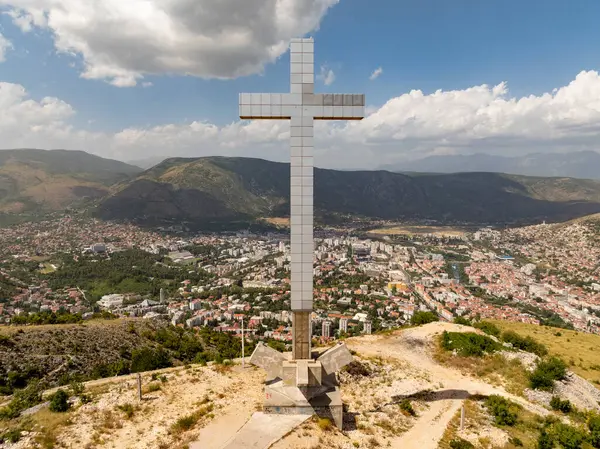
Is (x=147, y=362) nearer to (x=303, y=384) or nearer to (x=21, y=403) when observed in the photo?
(x=21, y=403)

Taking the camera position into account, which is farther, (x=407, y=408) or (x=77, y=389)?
(x=77, y=389)

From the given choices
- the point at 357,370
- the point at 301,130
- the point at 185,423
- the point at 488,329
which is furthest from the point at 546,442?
the point at 488,329

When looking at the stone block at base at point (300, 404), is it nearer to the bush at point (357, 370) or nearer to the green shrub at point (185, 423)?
the green shrub at point (185, 423)

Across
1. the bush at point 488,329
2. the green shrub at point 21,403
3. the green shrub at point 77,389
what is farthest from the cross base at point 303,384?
the bush at point 488,329

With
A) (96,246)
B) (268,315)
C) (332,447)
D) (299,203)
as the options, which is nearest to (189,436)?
(332,447)

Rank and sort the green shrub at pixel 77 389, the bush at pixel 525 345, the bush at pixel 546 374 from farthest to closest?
the bush at pixel 525 345 < the bush at pixel 546 374 < the green shrub at pixel 77 389

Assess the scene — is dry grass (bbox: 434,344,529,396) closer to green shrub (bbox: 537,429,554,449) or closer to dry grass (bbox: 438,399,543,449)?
dry grass (bbox: 438,399,543,449)
